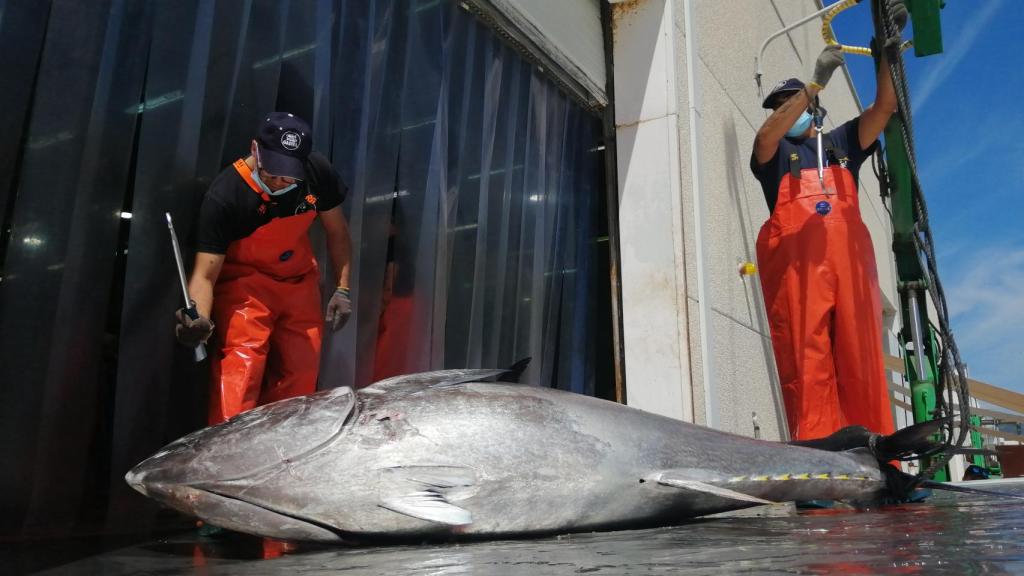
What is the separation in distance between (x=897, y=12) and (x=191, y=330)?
3615 millimetres

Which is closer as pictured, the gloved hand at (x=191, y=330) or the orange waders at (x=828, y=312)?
the gloved hand at (x=191, y=330)

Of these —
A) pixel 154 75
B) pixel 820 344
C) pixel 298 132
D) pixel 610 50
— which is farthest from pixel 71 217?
pixel 610 50

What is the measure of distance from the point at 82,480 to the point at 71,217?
0.82 metres

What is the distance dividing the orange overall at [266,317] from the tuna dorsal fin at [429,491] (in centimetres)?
105

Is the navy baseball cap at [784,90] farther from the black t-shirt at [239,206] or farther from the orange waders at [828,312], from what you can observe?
the black t-shirt at [239,206]

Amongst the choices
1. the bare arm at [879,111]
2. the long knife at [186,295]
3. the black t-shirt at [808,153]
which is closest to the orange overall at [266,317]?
the long knife at [186,295]

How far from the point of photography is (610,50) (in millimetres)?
5547

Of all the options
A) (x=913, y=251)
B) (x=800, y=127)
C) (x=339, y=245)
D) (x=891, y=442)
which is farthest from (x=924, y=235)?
(x=339, y=245)

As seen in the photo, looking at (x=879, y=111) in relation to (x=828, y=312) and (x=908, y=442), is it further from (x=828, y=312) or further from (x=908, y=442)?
(x=908, y=442)

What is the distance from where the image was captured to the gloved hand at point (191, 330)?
2.52 metres

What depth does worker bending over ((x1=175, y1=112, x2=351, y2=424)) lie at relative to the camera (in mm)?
2703

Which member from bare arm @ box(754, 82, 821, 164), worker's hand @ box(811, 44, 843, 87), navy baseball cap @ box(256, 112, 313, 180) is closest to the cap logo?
navy baseball cap @ box(256, 112, 313, 180)

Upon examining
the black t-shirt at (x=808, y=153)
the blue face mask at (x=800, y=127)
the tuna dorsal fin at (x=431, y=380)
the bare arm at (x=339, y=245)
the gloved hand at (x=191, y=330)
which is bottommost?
the tuna dorsal fin at (x=431, y=380)

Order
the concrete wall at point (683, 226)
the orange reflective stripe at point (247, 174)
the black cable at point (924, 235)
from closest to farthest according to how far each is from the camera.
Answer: the orange reflective stripe at point (247, 174), the black cable at point (924, 235), the concrete wall at point (683, 226)
